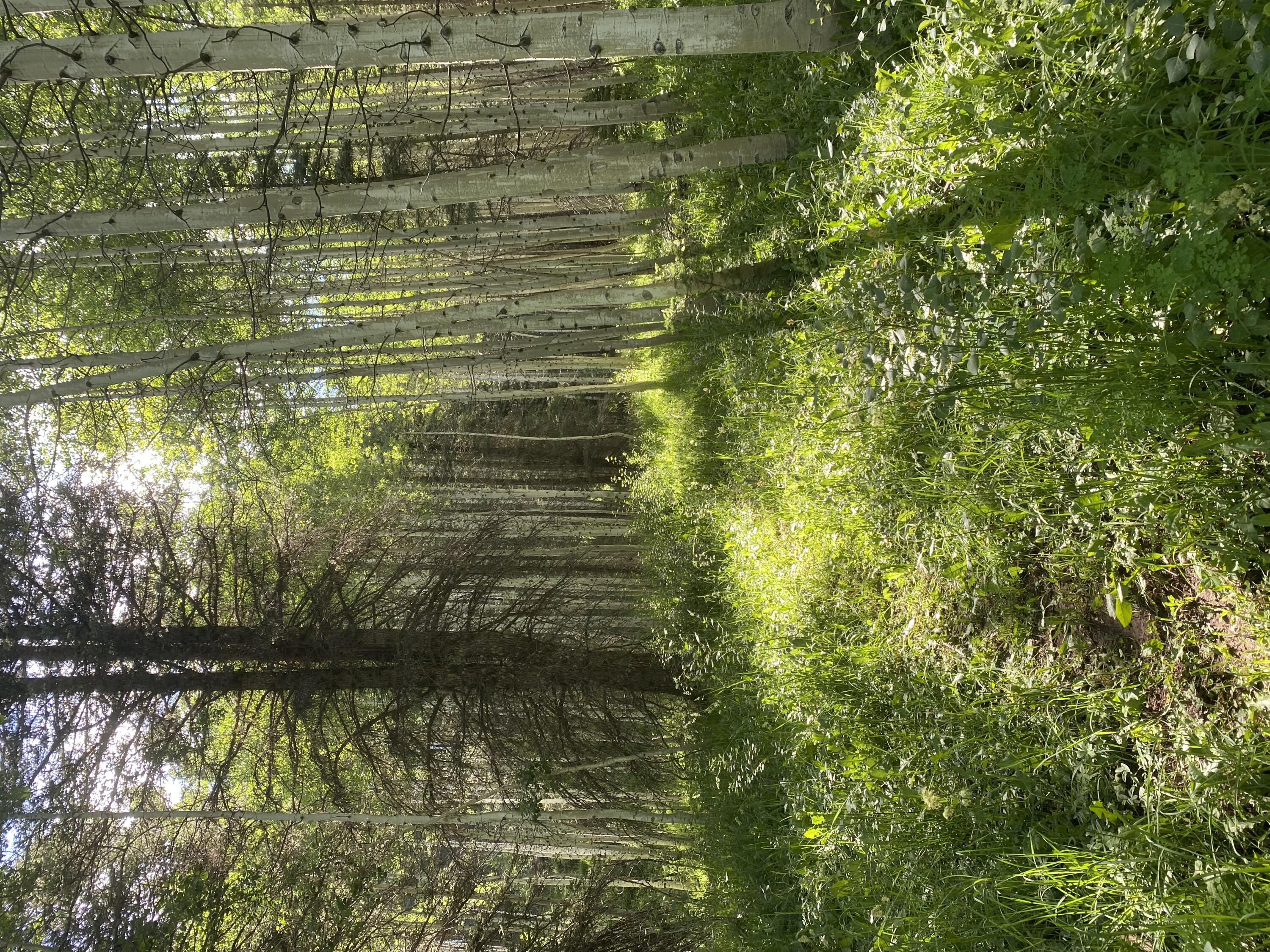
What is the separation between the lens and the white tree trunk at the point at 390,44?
2.81 metres

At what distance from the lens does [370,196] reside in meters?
3.88

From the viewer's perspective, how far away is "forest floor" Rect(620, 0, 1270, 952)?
8.02ft

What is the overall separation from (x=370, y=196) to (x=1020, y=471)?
3415 mm

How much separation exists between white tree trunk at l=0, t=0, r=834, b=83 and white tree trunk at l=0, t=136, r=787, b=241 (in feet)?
0.76

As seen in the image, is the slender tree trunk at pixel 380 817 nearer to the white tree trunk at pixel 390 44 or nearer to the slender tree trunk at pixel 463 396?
the slender tree trunk at pixel 463 396

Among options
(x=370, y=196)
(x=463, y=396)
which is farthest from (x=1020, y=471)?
(x=463, y=396)

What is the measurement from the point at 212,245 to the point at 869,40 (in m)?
5.36

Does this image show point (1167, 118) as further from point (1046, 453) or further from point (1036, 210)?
point (1046, 453)

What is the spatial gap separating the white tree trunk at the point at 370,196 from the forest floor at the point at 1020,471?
118cm

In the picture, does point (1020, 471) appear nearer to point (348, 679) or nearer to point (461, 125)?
point (348, 679)

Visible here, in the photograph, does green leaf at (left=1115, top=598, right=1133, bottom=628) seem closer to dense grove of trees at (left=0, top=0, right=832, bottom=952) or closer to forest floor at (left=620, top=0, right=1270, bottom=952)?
forest floor at (left=620, top=0, right=1270, bottom=952)

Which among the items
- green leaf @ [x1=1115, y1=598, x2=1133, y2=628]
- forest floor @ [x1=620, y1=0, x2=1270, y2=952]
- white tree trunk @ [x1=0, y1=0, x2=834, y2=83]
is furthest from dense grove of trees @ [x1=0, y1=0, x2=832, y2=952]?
green leaf @ [x1=1115, y1=598, x2=1133, y2=628]

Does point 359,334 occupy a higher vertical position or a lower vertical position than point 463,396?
higher

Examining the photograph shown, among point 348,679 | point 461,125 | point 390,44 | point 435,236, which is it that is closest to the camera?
point 390,44
